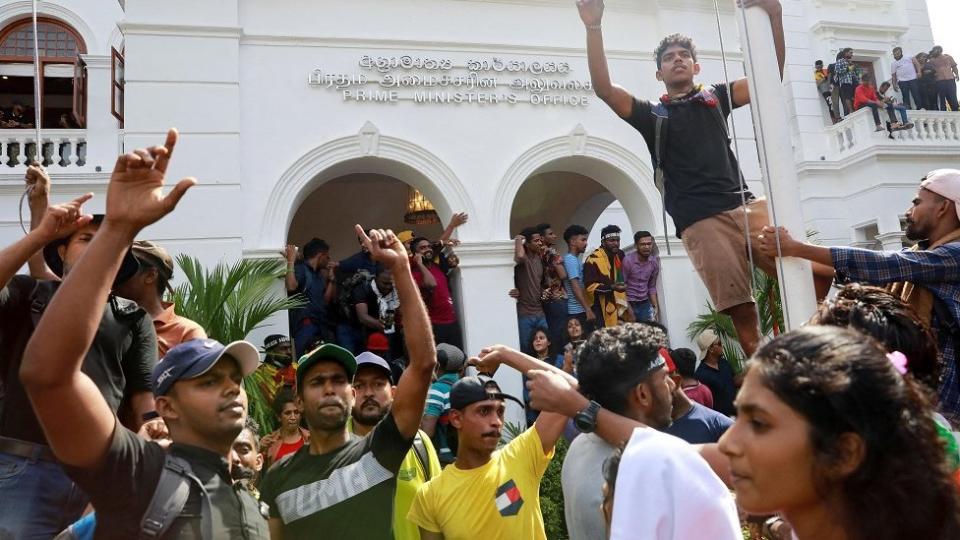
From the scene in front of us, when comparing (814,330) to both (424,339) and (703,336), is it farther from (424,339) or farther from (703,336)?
(703,336)

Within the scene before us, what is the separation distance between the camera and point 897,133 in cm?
1300

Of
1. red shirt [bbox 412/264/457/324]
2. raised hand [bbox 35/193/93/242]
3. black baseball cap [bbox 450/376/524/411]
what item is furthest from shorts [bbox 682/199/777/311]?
red shirt [bbox 412/264/457/324]

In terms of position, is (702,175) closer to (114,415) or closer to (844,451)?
(844,451)

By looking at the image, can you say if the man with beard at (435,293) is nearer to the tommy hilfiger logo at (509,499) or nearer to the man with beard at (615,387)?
the tommy hilfiger logo at (509,499)

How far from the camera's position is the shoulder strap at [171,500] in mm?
2029

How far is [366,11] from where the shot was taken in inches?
392

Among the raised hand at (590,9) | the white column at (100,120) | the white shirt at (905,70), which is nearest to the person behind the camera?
the raised hand at (590,9)

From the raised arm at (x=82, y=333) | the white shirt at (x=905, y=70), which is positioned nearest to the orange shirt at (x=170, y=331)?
the raised arm at (x=82, y=333)

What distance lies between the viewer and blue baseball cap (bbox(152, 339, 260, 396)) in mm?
2389

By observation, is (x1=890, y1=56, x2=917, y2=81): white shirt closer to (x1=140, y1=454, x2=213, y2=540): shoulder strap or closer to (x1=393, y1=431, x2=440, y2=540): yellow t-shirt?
(x1=393, y1=431, x2=440, y2=540): yellow t-shirt

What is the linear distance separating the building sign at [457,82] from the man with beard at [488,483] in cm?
662

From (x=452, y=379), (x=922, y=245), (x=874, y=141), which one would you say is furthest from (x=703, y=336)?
(x=922, y=245)

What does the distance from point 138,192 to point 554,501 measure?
17.6 feet

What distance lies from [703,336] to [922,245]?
6.53m
